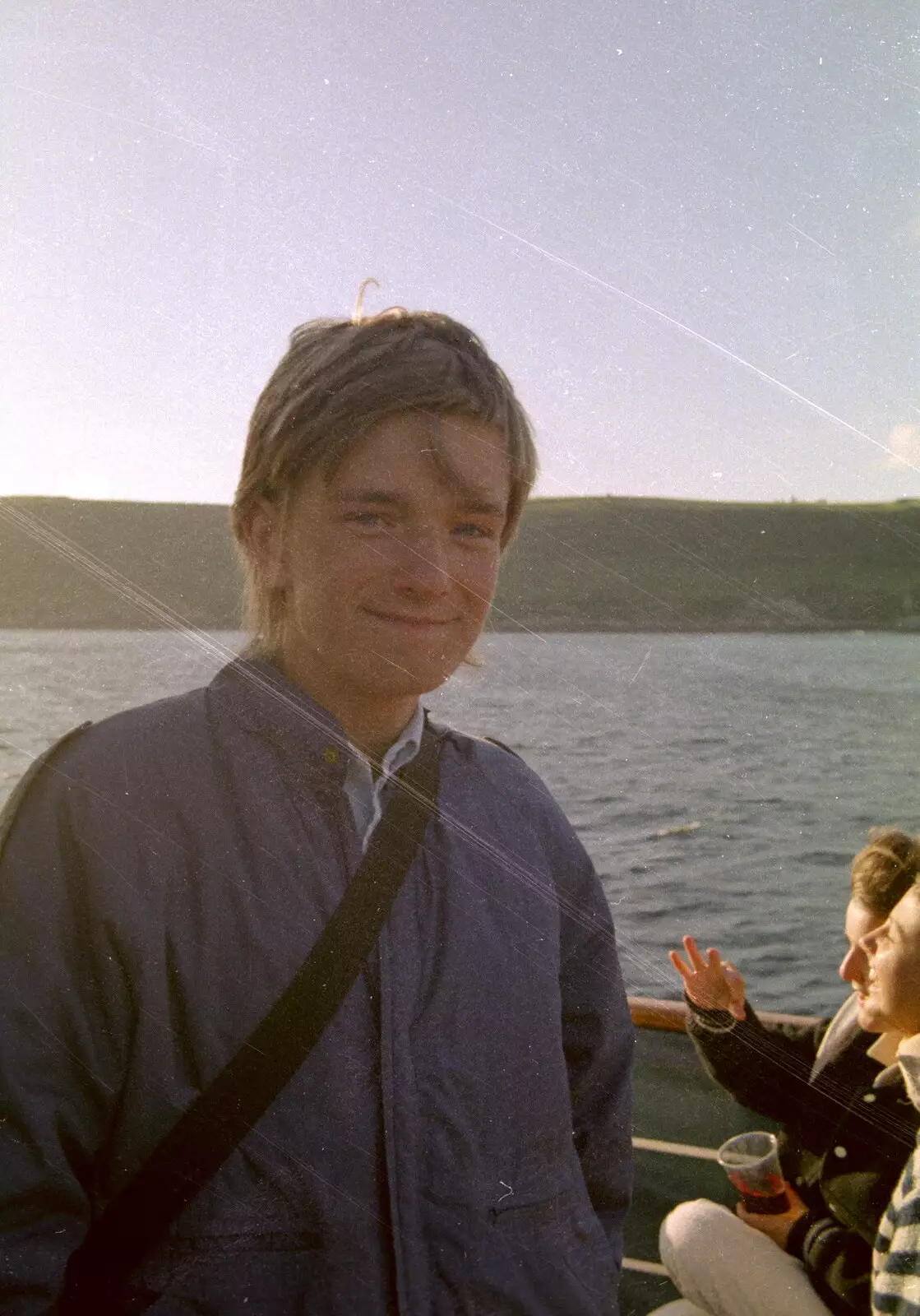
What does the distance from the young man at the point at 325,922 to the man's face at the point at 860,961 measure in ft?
2.68

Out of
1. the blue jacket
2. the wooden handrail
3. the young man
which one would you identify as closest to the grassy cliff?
the young man

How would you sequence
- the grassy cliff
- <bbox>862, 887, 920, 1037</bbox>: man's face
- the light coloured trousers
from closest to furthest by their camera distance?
the grassy cliff, <bbox>862, 887, 920, 1037</bbox>: man's face, the light coloured trousers

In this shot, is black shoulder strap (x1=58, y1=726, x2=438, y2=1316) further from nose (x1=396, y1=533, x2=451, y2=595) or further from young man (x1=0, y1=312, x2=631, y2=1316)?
nose (x1=396, y1=533, x2=451, y2=595)

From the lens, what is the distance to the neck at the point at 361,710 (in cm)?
130

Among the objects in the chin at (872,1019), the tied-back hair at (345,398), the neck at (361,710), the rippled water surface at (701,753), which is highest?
the tied-back hair at (345,398)

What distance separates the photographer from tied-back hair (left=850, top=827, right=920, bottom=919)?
2199 millimetres

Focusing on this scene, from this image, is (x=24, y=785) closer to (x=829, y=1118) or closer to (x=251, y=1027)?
(x=251, y=1027)

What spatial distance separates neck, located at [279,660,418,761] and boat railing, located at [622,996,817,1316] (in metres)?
2.18

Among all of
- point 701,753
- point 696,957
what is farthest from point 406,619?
point 701,753

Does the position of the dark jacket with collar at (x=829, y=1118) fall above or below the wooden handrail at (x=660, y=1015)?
above

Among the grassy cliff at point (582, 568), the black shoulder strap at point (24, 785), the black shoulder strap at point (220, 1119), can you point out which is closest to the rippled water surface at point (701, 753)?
the grassy cliff at point (582, 568)

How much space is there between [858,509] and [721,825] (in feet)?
40.1

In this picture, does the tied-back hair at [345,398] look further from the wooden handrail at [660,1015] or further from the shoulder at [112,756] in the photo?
the wooden handrail at [660,1015]

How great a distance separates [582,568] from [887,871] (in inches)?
37.3
